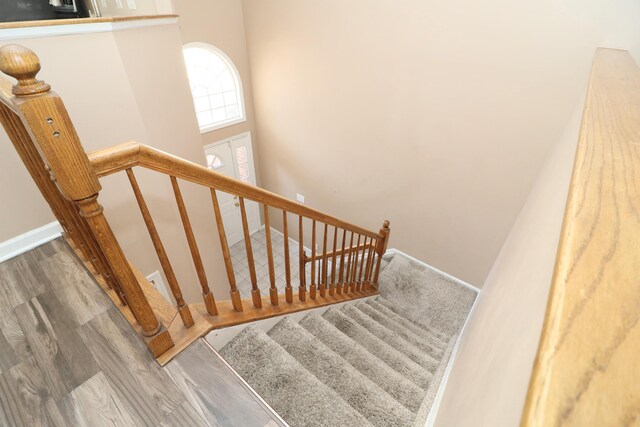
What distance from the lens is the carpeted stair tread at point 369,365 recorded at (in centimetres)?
163

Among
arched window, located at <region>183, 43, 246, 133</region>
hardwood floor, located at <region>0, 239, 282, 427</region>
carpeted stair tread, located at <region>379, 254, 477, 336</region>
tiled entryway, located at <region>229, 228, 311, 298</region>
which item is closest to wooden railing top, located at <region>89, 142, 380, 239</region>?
hardwood floor, located at <region>0, 239, 282, 427</region>

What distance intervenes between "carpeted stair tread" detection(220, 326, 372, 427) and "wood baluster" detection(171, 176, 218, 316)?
0.24m

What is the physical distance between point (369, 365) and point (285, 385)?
64cm

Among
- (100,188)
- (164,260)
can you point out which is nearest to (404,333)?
(164,260)

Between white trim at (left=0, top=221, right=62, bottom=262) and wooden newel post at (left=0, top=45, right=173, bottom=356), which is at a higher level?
wooden newel post at (left=0, top=45, right=173, bottom=356)

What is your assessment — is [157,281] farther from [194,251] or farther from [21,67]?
[21,67]

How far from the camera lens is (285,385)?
136 cm

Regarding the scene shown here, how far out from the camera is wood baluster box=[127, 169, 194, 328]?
3.25 feet

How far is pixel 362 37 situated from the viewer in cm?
320

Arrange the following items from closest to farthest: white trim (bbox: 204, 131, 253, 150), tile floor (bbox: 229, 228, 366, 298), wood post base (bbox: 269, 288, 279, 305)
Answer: wood post base (bbox: 269, 288, 279, 305), white trim (bbox: 204, 131, 253, 150), tile floor (bbox: 229, 228, 366, 298)

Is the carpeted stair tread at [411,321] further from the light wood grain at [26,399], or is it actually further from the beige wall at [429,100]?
the light wood grain at [26,399]

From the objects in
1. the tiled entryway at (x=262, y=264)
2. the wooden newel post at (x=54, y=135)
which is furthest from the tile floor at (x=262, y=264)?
the wooden newel post at (x=54, y=135)

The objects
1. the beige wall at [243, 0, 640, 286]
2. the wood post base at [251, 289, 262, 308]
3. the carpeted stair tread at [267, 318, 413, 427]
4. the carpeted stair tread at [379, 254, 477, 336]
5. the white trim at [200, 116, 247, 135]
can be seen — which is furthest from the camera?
the white trim at [200, 116, 247, 135]

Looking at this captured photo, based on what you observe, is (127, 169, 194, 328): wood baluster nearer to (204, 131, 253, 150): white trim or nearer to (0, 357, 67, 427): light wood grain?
(0, 357, 67, 427): light wood grain
